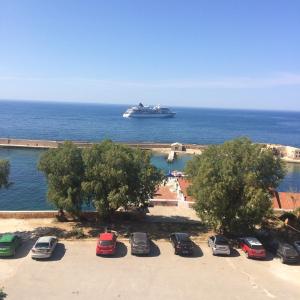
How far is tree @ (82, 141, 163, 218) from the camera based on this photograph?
31.2m

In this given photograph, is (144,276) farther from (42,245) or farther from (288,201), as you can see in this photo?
(288,201)

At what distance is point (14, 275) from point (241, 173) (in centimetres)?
1786

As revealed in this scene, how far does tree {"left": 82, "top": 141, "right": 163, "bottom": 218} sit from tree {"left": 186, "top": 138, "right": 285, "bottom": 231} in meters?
3.91

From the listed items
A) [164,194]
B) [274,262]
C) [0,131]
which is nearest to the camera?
[274,262]

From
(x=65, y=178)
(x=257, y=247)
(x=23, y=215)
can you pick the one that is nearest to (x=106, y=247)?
(x=65, y=178)

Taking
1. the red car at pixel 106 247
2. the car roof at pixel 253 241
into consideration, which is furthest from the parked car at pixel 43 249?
the car roof at pixel 253 241

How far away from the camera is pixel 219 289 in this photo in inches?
874

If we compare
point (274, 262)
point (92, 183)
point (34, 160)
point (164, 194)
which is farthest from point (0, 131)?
point (274, 262)

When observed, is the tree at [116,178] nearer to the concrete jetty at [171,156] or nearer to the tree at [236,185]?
the tree at [236,185]

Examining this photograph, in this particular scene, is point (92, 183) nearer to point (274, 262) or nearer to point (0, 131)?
point (274, 262)

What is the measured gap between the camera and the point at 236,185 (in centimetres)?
3059

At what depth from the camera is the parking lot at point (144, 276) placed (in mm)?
21359

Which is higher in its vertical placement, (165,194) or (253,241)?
(253,241)

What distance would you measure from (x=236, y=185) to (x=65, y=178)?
13363 mm
